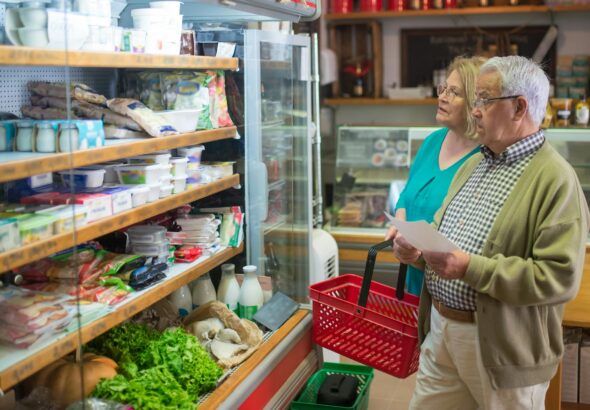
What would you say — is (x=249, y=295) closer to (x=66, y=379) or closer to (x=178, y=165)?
(x=178, y=165)

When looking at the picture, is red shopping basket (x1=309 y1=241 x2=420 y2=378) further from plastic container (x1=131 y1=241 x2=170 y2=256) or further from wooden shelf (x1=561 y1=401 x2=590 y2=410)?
wooden shelf (x1=561 y1=401 x2=590 y2=410)

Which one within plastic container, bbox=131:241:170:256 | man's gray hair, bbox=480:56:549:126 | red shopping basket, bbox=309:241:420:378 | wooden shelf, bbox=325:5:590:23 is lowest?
red shopping basket, bbox=309:241:420:378

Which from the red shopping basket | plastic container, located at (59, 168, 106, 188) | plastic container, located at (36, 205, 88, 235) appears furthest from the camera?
the red shopping basket

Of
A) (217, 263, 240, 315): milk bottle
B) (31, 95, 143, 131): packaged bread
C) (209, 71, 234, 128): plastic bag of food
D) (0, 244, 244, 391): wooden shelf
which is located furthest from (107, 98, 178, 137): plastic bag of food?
(217, 263, 240, 315): milk bottle

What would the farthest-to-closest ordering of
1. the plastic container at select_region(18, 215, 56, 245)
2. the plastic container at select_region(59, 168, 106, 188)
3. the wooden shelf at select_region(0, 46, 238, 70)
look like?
the plastic container at select_region(59, 168, 106, 188) < the plastic container at select_region(18, 215, 56, 245) < the wooden shelf at select_region(0, 46, 238, 70)

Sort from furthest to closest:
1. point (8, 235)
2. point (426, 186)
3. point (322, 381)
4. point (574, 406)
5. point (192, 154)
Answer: point (574, 406)
point (322, 381)
point (426, 186)
point (192, 154)
point (8, 235)

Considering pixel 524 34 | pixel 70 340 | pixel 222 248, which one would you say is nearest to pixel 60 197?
pixel 70 340

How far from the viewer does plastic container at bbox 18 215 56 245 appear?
7.41ft

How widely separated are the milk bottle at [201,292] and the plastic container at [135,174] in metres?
0.90

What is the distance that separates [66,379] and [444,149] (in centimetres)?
200

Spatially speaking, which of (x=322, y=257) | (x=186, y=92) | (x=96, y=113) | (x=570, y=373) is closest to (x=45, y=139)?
(x=96, y=113)

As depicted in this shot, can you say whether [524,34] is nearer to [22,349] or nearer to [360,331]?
[360,331]

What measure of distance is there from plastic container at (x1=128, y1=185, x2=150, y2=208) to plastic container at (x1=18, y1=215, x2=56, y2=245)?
1.93 ft

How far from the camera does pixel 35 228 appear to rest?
2.29 metres
